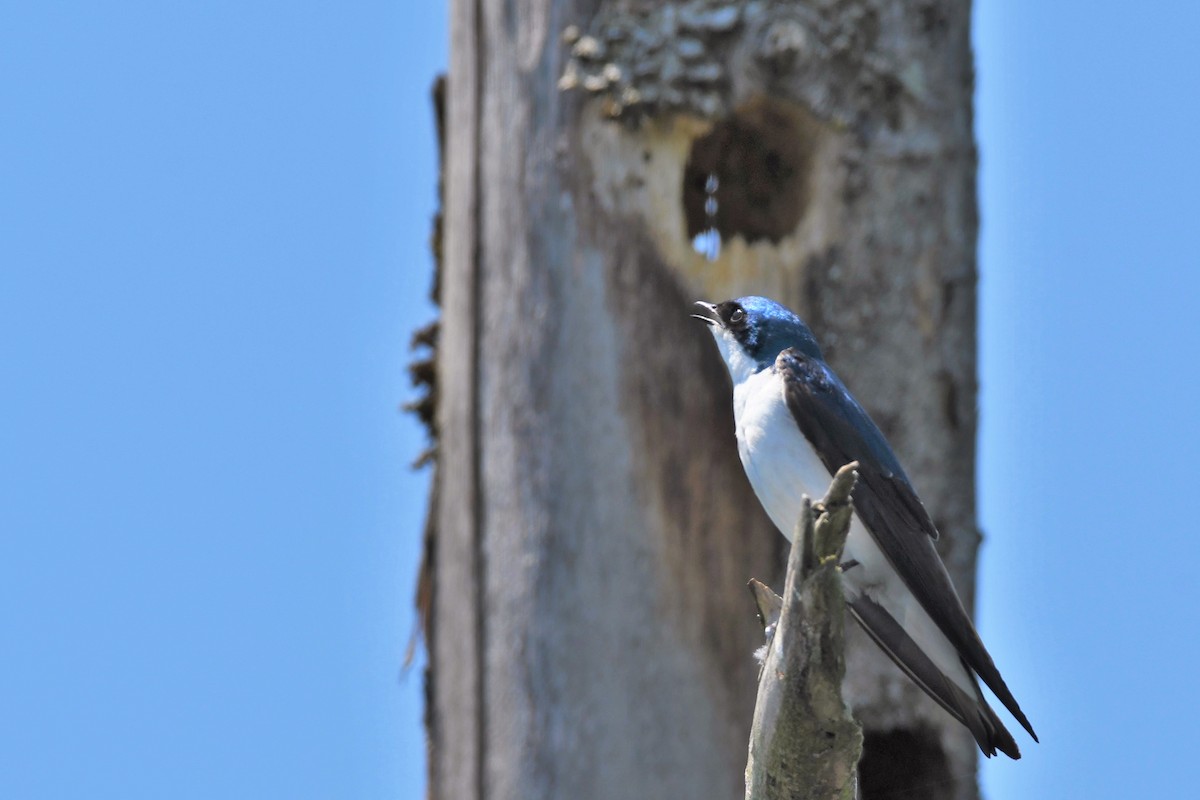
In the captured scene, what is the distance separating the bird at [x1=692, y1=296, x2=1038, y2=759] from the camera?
3.45 metres

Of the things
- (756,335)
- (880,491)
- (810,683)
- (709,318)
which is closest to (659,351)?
(709,318)

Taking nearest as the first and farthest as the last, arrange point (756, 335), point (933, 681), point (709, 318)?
1. point (933, 681)
2. point (756, 335)
3. point (709, 318)

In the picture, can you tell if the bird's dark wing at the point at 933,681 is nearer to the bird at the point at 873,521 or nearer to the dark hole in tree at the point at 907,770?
the bird at the point at 873,521

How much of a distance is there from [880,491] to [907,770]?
4.12ft

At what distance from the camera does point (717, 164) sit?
4.71 m

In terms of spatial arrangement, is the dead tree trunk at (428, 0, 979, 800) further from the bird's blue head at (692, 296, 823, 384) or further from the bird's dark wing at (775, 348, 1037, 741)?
the bird's dark wing at (775, 348, 1037, 741)

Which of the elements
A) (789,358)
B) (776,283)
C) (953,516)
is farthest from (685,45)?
(953,516)

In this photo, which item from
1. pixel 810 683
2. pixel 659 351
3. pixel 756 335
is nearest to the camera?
→ pixel 810 683

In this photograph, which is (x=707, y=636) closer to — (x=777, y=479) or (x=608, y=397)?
(x=608, y=397)

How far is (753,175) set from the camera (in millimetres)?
4711

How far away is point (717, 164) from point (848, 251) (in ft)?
1.40

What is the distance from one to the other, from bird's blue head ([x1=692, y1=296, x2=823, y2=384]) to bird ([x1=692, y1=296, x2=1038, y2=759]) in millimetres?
162

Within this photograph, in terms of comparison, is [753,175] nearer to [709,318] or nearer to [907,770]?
[709,318]

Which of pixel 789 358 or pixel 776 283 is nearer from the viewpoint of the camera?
pixel 789 358
